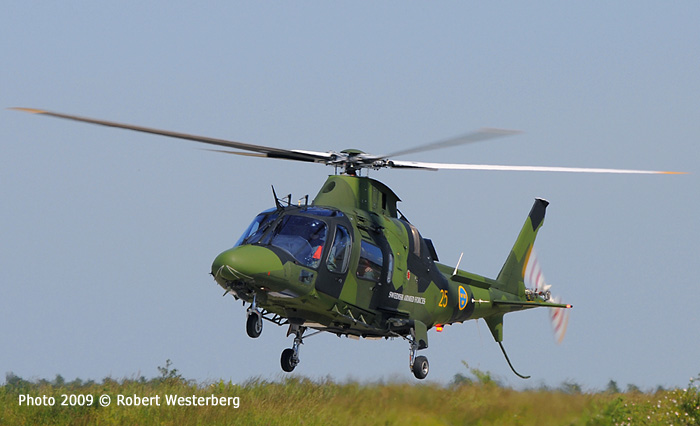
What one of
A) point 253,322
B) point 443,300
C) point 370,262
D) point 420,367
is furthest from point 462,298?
point 253,322

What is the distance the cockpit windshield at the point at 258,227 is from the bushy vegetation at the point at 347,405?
16.7 feet

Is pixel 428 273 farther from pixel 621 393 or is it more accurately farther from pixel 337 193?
pixel 621 393

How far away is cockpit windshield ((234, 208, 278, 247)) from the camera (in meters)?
15.9

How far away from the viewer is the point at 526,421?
2256 cm

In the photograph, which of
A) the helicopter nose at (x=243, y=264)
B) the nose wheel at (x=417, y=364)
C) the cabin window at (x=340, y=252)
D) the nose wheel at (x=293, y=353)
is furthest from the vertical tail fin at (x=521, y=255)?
the helicopter nose at (x=243, y=264)

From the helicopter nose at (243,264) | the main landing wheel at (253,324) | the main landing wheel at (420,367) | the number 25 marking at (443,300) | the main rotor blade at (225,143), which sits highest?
the main rotor blade at (225,143)

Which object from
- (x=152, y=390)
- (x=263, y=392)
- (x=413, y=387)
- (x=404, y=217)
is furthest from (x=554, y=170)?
(x=152, y=390)

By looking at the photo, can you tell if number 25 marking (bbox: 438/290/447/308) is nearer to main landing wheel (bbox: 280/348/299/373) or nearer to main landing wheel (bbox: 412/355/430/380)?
main landing wheel (bbox: 412/355/430/380)

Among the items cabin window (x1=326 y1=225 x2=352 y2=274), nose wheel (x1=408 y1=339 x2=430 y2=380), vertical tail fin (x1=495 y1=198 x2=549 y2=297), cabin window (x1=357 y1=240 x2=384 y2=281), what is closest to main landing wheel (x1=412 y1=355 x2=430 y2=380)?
nose wheel (x1=408 y1=339 x2=430 y2=380)

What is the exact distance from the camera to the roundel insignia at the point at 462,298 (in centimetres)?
2006

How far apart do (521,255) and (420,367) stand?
22.2 feet

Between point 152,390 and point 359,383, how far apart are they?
4.82m

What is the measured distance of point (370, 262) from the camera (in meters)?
17.1

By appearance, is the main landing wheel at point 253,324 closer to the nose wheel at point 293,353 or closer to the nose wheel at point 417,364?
the nose wheel at point 293,353
